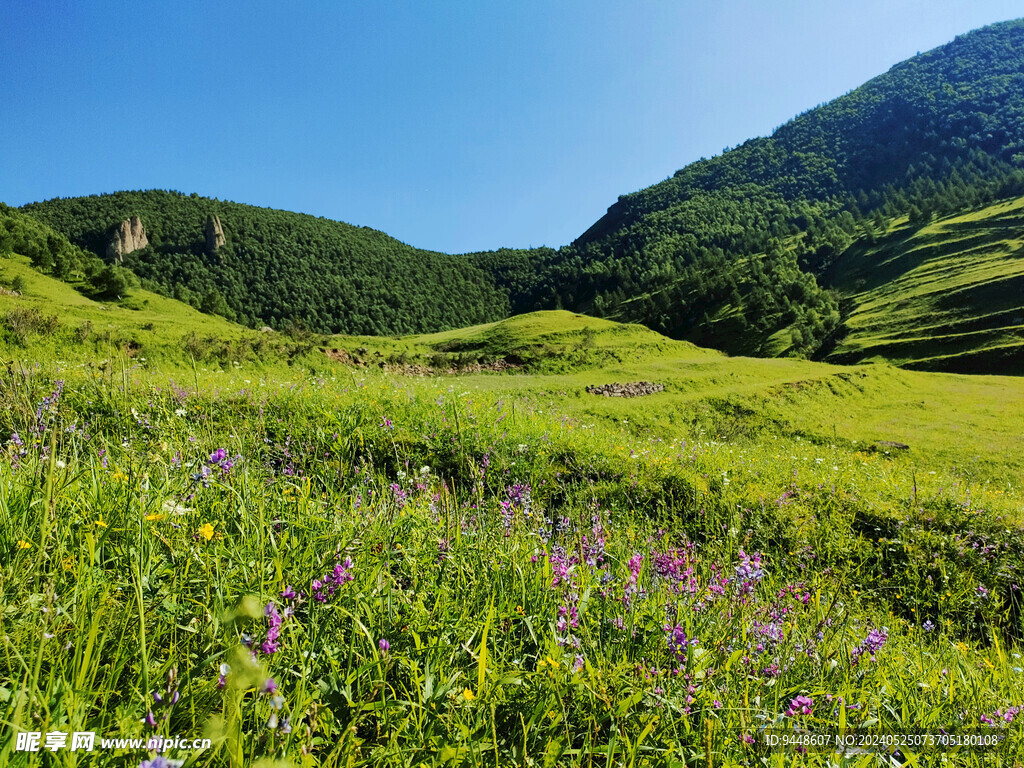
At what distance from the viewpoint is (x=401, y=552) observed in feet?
8.14

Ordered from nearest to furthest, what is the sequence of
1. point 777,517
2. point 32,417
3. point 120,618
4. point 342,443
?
1. point 120,618
2. point 32,417
3. point 342,443
4. point 777,517

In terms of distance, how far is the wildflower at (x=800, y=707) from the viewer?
189 centimetres

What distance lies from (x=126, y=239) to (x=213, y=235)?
21403 millimetres

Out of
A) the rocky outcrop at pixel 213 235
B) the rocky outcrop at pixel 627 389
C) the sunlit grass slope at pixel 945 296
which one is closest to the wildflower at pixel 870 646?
the rocky outcrop at pixel 627 389

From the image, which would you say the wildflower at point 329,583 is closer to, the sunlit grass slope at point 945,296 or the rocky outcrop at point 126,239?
the sunlit grass slope at point 945,296

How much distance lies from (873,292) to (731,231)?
329 feet

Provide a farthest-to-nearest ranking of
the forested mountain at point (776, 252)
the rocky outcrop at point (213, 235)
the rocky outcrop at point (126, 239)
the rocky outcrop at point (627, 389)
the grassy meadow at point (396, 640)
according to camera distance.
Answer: the rocky outcrop at point (213, 235) < the rocky outcrop at point (126, 239) < the forested mountain at point (776, 252) < the rocky outcrop at point (627, 389) < the grassy meadow at point (396, 640)

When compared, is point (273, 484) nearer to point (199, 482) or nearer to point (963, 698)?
point (199, 482)

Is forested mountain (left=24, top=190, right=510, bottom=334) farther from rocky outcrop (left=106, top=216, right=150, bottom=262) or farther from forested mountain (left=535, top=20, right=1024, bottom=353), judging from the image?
forested mountain (left=535, top=20, right=1024, bottom=353)

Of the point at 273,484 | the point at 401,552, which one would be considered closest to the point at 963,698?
the point at 401,552

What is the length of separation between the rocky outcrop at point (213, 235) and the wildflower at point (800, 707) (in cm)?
17149

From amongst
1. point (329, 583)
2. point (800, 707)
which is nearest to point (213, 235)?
point (329, 583)

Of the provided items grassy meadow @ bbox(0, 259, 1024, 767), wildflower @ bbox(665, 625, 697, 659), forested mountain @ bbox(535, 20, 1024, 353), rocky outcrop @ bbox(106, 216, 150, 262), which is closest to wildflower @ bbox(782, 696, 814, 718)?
grassy meadow @ bbox(0, 259, 1024, 767)

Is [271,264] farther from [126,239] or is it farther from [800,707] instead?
[800,707]
